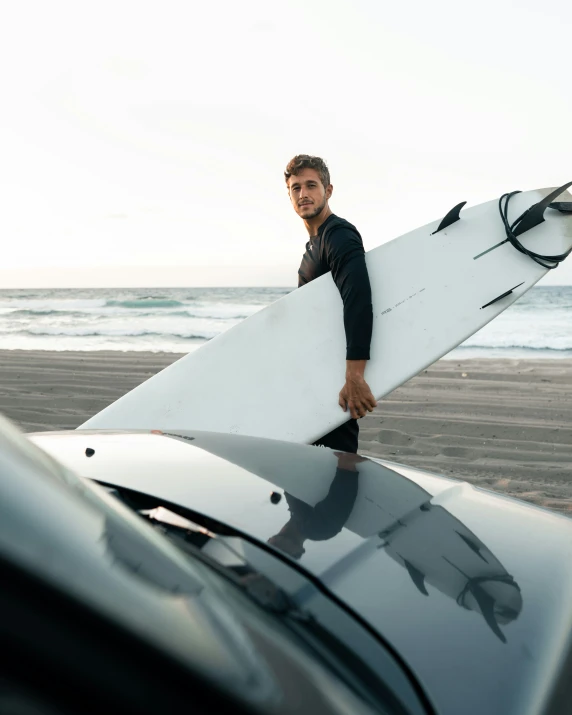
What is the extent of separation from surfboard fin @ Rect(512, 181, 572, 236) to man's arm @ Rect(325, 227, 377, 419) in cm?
176

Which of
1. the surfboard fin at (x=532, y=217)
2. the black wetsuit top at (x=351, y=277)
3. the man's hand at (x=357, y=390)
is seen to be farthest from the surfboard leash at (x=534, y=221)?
the man's hand at (x=357, y=390)

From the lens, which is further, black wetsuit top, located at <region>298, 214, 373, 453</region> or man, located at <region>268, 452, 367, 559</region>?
black wetsuit top, located at <region>298, 214, 373, 453</region>

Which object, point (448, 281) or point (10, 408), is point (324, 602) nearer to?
point (448, 281)

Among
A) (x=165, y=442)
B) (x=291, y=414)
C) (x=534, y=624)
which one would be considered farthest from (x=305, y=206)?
(x=534, y=624)

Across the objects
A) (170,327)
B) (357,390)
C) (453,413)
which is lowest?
(170,327)

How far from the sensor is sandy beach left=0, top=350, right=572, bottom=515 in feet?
13.1

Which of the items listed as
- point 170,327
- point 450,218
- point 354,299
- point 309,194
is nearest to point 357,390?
point 354,299

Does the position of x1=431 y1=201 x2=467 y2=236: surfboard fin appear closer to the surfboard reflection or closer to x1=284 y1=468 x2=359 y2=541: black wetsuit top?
the surfboard reflection

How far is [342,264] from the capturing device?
2.82 metres

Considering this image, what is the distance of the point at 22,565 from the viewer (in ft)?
1.27

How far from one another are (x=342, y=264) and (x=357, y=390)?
585 millimetres

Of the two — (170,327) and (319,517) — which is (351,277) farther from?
(170,327)

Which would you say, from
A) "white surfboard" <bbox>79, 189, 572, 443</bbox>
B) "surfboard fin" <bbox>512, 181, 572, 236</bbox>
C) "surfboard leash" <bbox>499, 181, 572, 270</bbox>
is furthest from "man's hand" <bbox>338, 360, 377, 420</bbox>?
"surfboard fin" <bbox>512, 181, 572, 236</bbox>

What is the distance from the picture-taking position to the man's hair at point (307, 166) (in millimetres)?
3205
